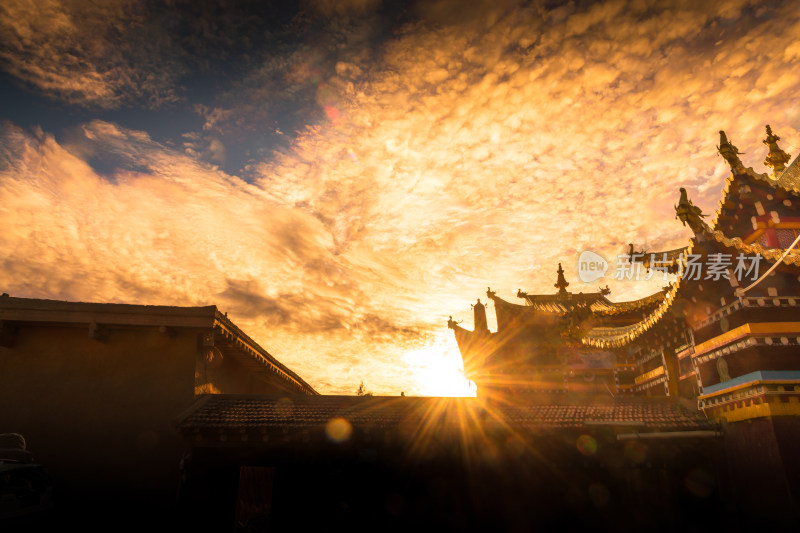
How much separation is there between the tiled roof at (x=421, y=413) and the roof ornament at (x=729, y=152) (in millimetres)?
6059

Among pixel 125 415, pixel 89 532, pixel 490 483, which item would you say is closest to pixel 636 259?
pixel 490 483

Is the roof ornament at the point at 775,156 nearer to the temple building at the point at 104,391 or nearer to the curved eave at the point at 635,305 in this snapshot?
the curved eave at the point at 635,305

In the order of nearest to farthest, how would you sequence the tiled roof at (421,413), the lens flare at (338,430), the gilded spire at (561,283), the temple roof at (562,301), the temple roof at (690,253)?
the temple roof at (690,253) < the tiled roof at (421,413) < the lens flare at (338,430) < the temple roof at (562,301) < the gilded spire at (561,283)

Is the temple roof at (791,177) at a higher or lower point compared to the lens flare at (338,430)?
higher

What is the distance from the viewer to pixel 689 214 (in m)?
10.5

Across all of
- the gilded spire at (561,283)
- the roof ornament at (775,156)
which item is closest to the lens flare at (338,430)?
the roof ornament at (775,156)

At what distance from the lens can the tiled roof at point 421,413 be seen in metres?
10.9

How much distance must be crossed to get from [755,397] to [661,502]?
341 centimetres

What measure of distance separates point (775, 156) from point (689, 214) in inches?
155

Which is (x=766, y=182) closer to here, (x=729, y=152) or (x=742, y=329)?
(x=729, y=152)

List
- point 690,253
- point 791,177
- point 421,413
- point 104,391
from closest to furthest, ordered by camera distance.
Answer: point 690,253
point 791,177
point 421,413
point 104,391

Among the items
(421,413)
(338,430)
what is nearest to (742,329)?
(421,413)

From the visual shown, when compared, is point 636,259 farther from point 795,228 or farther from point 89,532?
point 89,532

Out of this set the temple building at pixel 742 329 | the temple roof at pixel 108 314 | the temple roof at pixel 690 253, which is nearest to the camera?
the temple building at pixel 742 329
